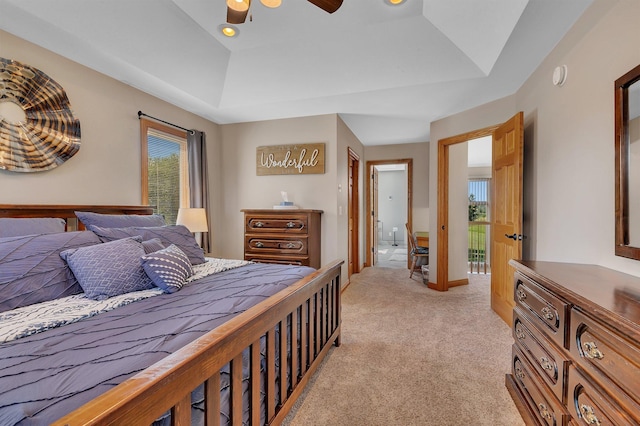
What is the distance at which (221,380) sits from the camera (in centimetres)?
106

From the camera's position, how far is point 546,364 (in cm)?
134

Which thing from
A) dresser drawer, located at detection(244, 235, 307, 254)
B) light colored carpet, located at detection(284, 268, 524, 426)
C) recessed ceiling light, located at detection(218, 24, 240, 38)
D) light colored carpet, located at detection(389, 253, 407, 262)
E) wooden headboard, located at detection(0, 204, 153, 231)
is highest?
recessed ceiling light, located at detection(218, 24, 240, 38)

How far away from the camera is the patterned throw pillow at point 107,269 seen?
1.51 meters

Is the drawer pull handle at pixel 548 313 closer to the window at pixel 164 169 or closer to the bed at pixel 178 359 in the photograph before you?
the bed at pixel 178 359

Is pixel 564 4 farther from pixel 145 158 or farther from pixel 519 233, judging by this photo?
pixel 145 158

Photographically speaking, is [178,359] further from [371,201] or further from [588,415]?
[371,201]

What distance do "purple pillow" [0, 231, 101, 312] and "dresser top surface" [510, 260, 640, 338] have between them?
7.85ft

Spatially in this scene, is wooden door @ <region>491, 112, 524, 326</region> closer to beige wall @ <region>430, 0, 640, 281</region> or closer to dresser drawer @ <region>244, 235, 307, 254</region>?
beige wall @ <region>430, 0, 640, 281</region>

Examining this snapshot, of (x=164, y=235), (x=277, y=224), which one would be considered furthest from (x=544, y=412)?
(x=277, y=224)

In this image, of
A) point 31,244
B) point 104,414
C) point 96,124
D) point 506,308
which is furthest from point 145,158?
point 506,308

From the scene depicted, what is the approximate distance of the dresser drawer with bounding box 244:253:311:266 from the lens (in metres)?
3.38

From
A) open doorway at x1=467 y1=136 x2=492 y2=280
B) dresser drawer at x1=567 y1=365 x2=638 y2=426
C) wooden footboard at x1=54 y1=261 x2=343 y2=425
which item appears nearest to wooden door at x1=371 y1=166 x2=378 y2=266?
open doorway at x1=467 y1=136 x2=492 y2=280

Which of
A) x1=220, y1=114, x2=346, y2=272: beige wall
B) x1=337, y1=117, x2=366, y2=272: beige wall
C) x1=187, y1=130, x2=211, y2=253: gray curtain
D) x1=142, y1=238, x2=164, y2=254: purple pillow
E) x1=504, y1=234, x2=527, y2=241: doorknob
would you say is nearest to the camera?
x1=142, y1=238, x2=164, y2=254: purple pillow

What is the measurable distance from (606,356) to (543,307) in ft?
1.38
